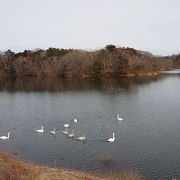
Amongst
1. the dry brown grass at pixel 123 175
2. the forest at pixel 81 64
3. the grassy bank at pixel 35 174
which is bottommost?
the dry brown grass at pixel 123 175

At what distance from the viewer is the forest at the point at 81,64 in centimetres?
10581

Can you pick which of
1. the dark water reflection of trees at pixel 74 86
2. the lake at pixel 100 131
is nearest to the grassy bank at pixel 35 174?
the lake at pixel 100 131

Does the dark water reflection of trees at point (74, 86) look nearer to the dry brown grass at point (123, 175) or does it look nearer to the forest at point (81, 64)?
the forest at point (81, 64)

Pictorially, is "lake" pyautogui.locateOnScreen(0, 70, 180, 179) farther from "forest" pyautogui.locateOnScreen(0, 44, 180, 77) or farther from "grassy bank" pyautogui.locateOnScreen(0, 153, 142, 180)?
"forest" pyautogui.locateOnScreen(0, 44, 180, 77)

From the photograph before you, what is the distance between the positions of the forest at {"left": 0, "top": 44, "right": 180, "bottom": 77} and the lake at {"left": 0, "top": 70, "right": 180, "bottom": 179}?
152 ft

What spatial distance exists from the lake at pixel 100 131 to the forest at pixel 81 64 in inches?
1826

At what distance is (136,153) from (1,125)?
17.8 meters

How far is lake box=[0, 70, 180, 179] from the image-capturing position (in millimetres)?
24608

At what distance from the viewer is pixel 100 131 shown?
33781 mm

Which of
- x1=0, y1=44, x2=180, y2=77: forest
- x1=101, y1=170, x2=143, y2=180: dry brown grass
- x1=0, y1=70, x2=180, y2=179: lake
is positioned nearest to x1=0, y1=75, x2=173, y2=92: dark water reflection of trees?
x1=0, y1=70, x2=180, y2=179: lake

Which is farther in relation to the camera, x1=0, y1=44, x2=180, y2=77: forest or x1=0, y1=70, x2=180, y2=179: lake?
x1=0, y1=44, x2=180, y2=77: forest

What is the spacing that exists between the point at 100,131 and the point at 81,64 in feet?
245

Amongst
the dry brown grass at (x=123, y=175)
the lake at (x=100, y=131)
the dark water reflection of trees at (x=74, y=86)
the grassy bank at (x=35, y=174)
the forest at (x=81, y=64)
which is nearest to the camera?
the grassy bank at (x=35, y=174)

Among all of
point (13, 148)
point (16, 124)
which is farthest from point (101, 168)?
Answer: point (16, 124)
